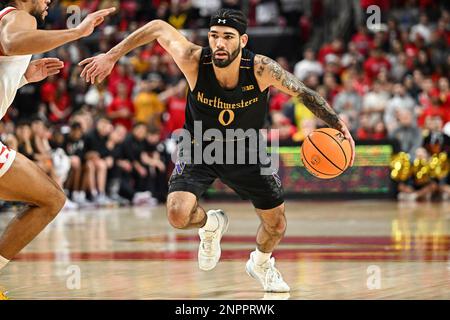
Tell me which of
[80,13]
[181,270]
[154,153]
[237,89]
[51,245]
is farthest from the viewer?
[80,13]

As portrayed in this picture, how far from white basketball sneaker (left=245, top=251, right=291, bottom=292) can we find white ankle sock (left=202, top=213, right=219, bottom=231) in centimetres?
41

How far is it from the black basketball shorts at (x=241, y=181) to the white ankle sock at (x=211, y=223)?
0.32 m

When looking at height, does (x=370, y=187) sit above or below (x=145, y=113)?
below

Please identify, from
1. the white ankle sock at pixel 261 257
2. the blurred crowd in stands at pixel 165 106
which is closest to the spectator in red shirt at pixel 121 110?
the blurred crowd in stands at pixel 165 106

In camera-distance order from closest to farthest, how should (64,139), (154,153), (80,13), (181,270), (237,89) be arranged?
(237,89)
(181,270)
(64,139)
(154,153)
(80,13)

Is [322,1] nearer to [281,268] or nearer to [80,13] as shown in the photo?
[80,13]

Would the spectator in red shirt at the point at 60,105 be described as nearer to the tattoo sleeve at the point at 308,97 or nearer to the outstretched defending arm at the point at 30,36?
the tattoo sleeve at the point at 308,97

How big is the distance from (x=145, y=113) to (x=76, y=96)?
5.58 ft

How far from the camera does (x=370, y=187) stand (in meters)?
17.9

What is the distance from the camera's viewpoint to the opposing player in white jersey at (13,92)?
19.7 feet

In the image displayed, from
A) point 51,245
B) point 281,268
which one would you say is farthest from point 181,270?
point 51,245

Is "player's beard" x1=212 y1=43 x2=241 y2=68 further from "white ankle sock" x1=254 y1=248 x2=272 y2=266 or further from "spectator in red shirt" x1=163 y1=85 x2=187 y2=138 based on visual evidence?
"spectator in red shirt" x1=163 y1=85 x2=187 y2=138

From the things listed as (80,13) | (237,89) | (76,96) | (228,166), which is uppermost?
(80,13)

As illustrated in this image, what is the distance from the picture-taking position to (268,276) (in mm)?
6898
